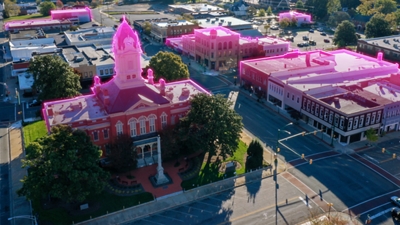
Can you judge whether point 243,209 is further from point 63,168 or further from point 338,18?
point 338,18

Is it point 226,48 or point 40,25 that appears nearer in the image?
point 226,48

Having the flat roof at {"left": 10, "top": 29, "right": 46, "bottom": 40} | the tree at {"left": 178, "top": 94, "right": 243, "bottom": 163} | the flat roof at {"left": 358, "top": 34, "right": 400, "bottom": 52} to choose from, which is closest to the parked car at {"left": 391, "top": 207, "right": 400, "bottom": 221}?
the tree at {"left": 178, "top": 94, "right": 243, "bottom": 163}

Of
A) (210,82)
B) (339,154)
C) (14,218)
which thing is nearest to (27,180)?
(14,218)

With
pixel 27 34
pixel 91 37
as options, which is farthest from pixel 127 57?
pixel 27 34

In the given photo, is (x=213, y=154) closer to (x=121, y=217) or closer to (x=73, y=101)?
(x=121, y=217)

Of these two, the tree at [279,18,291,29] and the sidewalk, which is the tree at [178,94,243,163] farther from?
the tree at [279,18,291,29]

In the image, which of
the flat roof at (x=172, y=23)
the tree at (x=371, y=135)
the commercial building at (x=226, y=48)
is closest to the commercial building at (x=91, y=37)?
the flat roof at (x=172, y=23)
